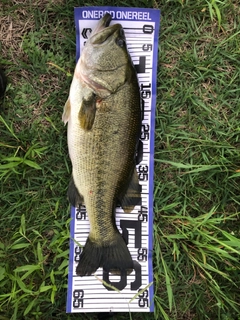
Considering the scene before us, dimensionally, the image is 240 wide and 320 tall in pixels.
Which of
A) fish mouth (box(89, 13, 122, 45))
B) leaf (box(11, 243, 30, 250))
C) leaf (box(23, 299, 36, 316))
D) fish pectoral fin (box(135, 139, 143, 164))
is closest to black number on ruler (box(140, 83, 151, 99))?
fish pectoral fin (box(135, 139, 143, 164))

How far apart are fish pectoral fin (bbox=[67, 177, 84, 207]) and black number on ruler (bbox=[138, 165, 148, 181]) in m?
0.52

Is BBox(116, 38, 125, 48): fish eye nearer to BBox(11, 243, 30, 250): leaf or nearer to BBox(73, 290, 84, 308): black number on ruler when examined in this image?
BBox(11, 243, 30, 250): leaf

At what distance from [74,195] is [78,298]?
2.71 feet

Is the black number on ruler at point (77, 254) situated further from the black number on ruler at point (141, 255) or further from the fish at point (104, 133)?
the black number on ruler at point (141, 255)

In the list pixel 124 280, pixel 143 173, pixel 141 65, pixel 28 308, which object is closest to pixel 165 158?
pixel 143 173

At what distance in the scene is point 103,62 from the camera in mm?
2262

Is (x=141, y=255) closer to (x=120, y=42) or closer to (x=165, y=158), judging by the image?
(x=165, y=158)

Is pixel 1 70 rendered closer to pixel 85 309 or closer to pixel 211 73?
pixel 211 73

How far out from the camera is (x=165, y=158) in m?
2.72

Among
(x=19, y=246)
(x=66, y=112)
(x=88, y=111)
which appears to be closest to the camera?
(x=88, y=111)

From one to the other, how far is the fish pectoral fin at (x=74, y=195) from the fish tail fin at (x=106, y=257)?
0.30 m

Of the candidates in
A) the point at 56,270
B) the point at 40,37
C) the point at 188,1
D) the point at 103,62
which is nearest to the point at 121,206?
the point at 56,270

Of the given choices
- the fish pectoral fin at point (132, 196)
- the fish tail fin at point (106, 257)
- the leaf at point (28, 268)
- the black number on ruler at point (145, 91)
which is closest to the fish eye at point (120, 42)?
the black number on ruler at point (145, 91)

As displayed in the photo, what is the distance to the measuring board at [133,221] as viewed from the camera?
2576 mm
